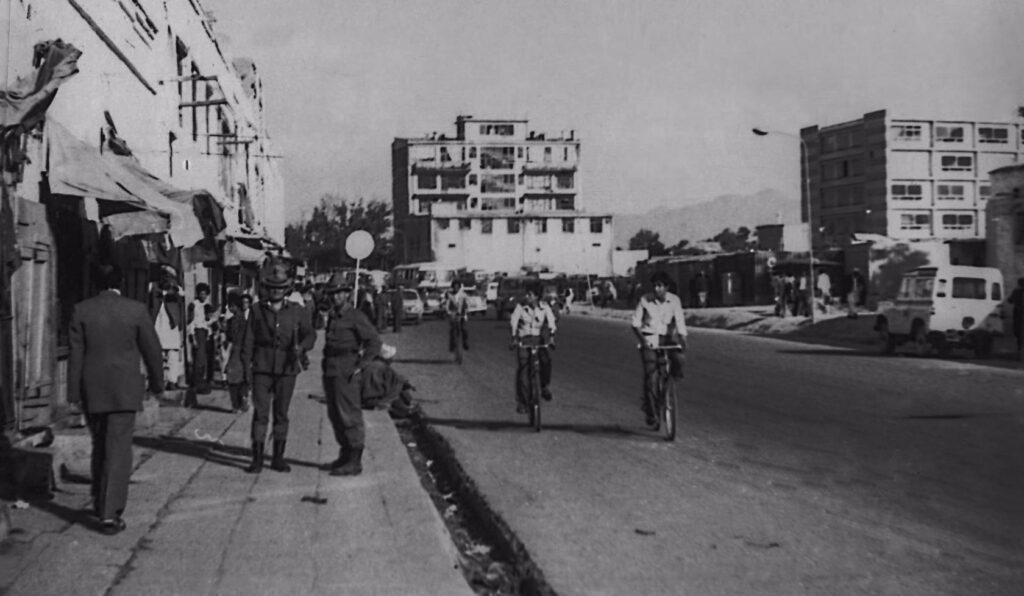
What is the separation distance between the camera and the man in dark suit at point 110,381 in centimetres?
721

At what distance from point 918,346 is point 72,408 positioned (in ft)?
65.4

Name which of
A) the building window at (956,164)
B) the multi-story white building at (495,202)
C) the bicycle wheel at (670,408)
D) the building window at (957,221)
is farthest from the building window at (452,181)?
the bicycle wheel at (670,408)

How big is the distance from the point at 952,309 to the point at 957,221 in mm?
86430

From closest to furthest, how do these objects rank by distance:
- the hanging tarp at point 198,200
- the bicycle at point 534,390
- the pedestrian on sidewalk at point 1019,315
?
the bicycle at point 534,390 → the hanging tarp at point 198,200 → the pedestrian on sidewalk at point 1019,315

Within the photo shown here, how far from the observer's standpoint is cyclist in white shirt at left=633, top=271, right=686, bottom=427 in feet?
39.3

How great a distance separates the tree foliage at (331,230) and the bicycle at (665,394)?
2887 inches

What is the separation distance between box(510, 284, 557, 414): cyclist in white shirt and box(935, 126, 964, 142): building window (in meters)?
99.1

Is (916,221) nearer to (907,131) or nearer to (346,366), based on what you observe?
(907,131)

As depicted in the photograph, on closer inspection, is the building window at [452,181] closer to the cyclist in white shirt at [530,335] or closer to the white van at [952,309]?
the white van at [952,309]

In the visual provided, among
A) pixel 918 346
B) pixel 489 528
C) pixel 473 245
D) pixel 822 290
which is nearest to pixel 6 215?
pixel 489 528

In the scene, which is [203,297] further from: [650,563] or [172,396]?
[650,563]

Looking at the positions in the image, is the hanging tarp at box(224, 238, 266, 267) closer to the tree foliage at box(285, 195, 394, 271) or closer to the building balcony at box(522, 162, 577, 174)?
the tree foliage at box(285, 195, 394, 271)

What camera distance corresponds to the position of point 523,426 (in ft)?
43.3

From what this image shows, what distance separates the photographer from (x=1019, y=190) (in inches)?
1403
